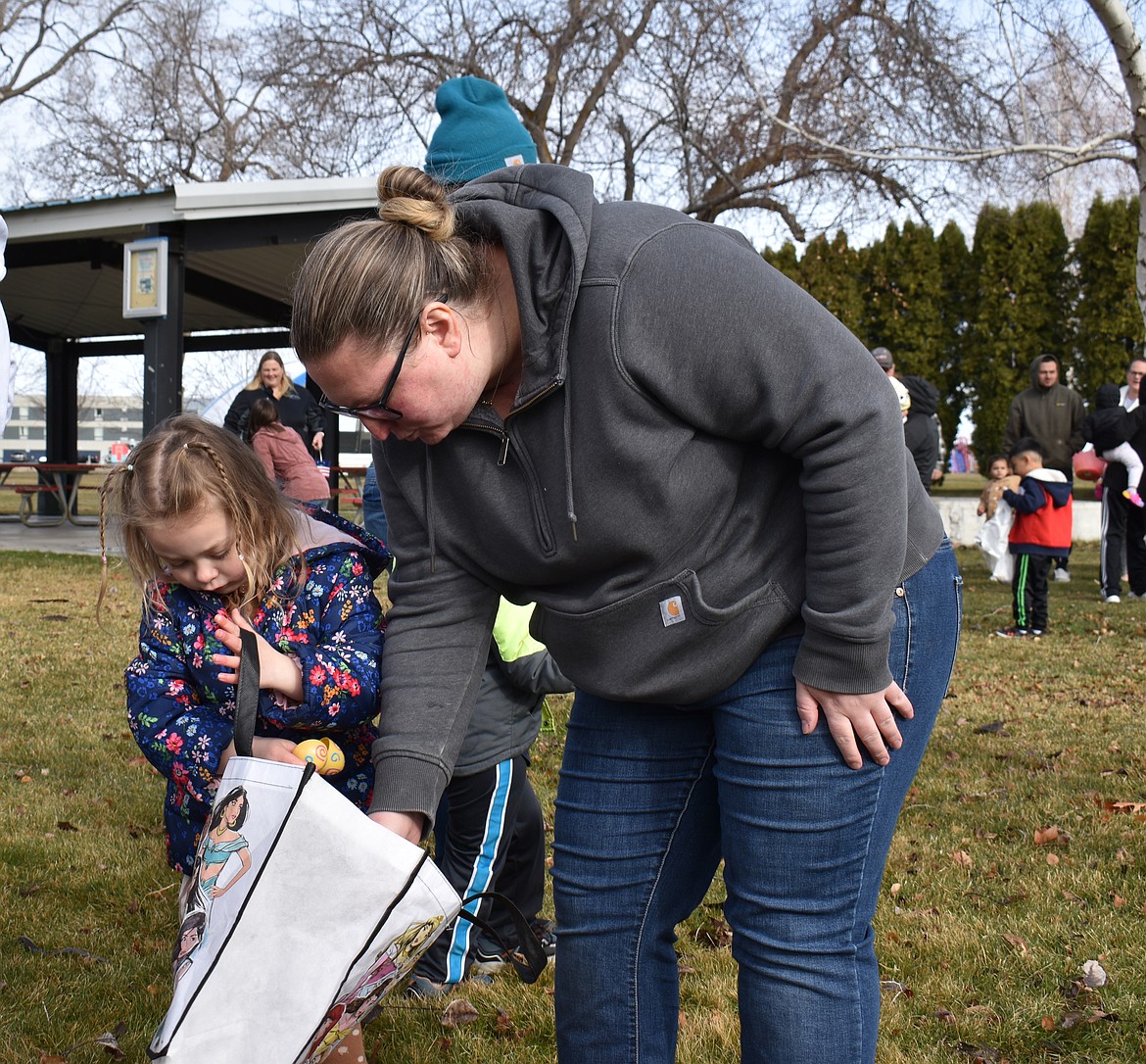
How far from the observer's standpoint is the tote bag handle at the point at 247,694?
2033 mm

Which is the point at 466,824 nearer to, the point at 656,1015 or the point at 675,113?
the point at 656,1015

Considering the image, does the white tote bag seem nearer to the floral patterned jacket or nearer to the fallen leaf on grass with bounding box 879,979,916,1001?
the floral patterned jacket

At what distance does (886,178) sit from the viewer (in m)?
18.6

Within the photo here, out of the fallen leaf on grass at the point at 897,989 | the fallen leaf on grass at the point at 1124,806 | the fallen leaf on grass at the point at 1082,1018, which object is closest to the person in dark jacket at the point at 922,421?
the fallen leaf on grass at the point at 1124,806

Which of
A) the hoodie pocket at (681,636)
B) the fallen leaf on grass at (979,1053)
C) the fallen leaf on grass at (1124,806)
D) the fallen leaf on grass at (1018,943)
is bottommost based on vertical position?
the fallen leaf on grass at (979,1053)

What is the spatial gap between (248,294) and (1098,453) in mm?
10860

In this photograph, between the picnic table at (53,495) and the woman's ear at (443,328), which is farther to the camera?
the picnic table at (53,495)

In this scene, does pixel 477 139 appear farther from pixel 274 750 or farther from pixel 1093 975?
pixel 1093 975

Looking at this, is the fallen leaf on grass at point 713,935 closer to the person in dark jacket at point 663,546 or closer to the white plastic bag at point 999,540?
the person in dark jacket at point 663,546

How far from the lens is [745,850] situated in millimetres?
1706

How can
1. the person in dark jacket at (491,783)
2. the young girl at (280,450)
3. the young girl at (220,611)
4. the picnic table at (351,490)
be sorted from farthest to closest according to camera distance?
the picnic table at (351,490) < the young girl at (280,450) < the person in dark jacket at (491,783) < the young girl at (220,611)

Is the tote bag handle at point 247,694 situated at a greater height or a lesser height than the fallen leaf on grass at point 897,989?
greater

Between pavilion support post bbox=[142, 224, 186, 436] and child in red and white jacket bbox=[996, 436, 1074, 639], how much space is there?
7.79m

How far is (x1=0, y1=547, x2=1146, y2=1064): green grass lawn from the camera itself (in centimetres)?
273
